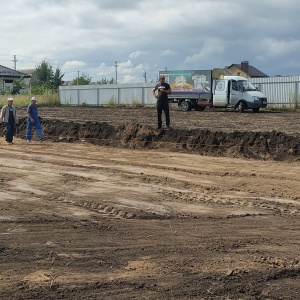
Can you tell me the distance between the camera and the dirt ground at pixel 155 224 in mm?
4695

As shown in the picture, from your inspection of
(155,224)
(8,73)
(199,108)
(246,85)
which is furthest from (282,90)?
(8,73)

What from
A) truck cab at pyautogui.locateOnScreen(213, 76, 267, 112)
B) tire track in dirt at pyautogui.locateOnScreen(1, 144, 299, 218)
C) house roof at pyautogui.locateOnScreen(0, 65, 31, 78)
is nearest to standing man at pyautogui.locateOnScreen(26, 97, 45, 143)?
tire track in dirt at pyautogui.locateOnScreen(1, 144, 299, 218)

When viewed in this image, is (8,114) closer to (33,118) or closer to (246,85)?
(33,118)

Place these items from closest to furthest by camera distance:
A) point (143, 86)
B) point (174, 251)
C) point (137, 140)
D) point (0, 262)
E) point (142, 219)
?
point (0, 262), point (174, 251), point (142, 219), point (137, 140), point (143, 86)

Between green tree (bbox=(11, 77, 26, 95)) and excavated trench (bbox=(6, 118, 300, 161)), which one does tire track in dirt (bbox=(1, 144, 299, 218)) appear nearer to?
excavated trench (bbox=(6, 118, 300, 161))

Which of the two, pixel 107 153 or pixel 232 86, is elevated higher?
pixel 232 86

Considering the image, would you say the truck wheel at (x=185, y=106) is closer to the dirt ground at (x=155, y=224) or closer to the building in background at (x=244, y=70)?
the dirt ground at (x=155, y=224)

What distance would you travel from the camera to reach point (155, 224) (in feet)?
22.6

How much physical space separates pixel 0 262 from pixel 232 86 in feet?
90.0

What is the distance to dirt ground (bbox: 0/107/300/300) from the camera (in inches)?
185

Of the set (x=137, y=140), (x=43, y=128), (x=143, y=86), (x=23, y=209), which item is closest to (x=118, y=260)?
(x=23, y=209)

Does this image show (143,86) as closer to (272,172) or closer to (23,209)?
(272,172)

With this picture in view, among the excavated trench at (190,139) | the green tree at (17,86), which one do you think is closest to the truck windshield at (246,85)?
the excavated trench at (190,139)

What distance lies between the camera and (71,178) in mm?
10555
